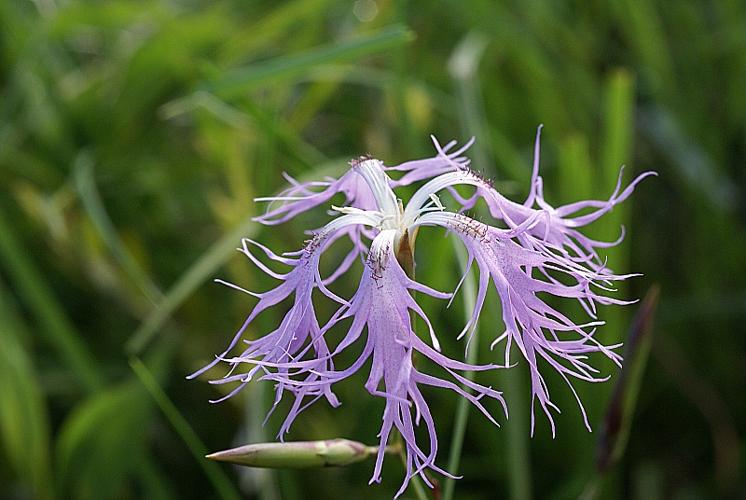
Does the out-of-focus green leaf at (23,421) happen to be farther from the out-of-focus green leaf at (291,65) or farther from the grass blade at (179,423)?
the out-of-focus green leaf at (291,65)

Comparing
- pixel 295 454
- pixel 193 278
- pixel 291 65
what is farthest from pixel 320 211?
pixel 295 454

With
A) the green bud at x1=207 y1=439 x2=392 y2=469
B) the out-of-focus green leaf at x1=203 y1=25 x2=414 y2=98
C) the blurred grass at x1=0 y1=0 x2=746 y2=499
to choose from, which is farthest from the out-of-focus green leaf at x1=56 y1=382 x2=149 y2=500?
the green bud at x1=207 y1=439 x2=392 y2=469

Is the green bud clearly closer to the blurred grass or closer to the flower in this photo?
the flower

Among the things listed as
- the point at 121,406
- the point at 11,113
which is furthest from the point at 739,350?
the point at 11,113

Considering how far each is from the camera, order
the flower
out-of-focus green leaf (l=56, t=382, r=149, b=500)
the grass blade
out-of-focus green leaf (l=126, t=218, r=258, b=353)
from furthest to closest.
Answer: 1. out-of-focus green leaf (l=56, t=382, r=149, b=500)
2. out-of-focus green leaf (l=126, t=218, r=258, b=353)
3. the grass blade
4. the flower

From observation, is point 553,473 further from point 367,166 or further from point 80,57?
point 80,57

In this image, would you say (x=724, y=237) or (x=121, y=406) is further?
(x=724, y=237)

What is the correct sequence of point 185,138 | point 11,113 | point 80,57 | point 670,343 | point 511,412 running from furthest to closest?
1. point 80,57
2. point 185,138
3. point 11,113
4. point 670,343
5. point 511,412
